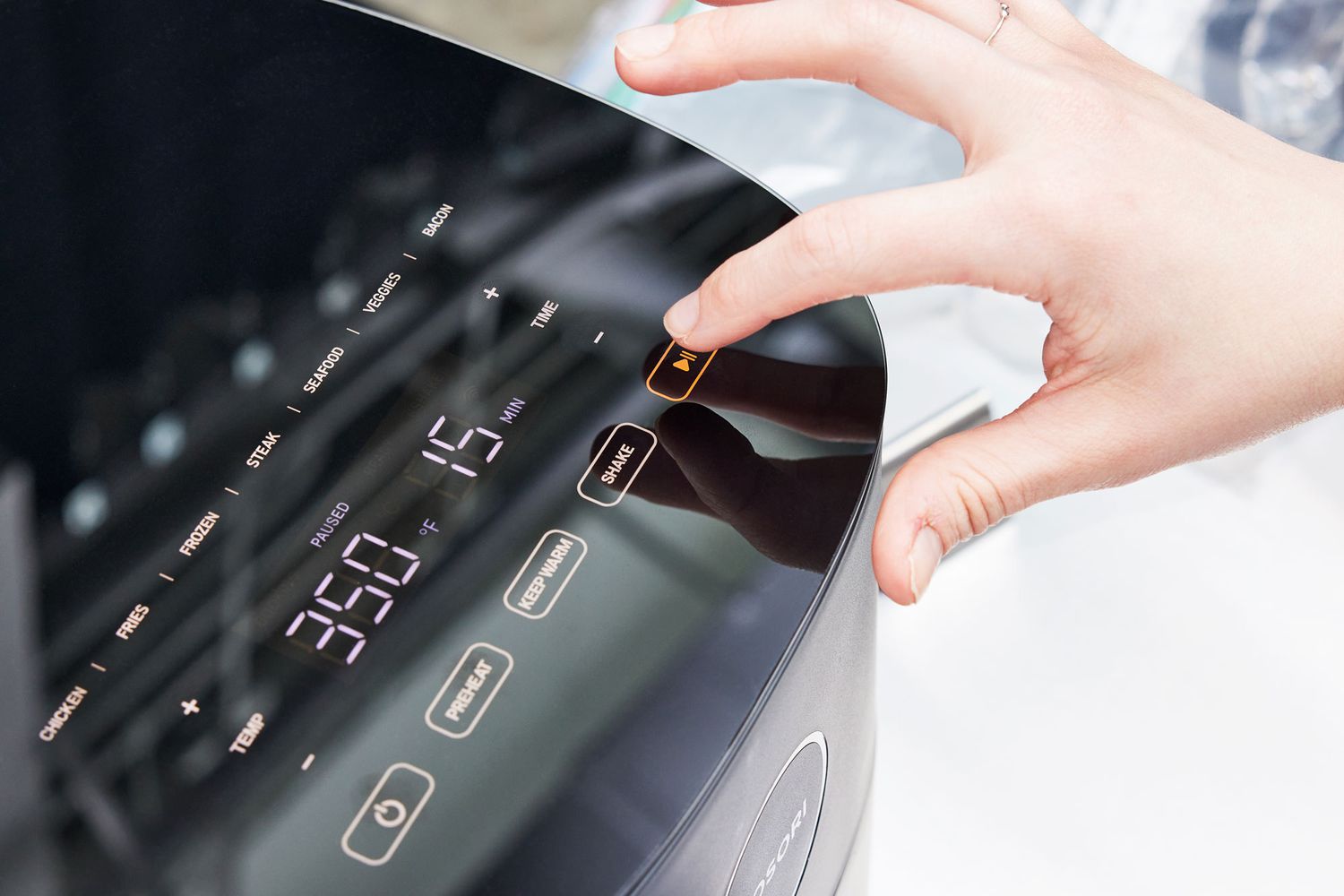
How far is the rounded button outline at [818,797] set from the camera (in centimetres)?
41

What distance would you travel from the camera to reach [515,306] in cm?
47

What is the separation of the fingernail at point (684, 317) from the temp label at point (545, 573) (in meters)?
0.10

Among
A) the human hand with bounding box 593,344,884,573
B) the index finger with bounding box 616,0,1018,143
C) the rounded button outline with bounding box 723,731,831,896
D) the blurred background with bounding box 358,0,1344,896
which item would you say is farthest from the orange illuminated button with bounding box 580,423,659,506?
the blurred background with bounding box 358,0,1344,896

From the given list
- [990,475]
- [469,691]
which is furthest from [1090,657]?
[469,691]

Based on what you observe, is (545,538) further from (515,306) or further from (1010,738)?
(1010,738)

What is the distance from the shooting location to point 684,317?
46 cm

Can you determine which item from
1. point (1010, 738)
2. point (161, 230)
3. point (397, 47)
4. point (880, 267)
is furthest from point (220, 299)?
point (1010, 738)

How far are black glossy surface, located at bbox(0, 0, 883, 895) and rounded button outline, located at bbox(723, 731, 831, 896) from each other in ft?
0.20

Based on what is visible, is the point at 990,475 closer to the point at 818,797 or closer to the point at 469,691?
the point at 818,797

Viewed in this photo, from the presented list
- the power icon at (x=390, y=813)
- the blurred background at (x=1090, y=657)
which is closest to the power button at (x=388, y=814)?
the power icon at (x=390, y=813)

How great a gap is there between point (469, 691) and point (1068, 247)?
322 millimetres

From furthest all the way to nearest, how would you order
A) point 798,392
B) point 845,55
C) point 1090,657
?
point 1090,657 < point 845,55 < point 798,392

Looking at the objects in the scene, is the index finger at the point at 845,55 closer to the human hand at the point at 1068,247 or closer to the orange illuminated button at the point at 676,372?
the human hand at the point at 1068,247

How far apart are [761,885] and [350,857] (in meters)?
0.16
